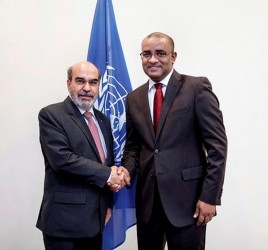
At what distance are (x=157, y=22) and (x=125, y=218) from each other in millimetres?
1698

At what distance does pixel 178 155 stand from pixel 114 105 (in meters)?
0.80

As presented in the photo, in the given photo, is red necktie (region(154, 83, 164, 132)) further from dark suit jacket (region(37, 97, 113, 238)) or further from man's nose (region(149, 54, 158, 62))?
dark suit jacket (region(37, 97, 113, 238))

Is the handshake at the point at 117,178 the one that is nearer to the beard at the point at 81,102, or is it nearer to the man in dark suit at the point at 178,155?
the man in dark suit at the point at 178,155

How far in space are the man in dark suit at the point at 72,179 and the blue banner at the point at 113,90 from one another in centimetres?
45

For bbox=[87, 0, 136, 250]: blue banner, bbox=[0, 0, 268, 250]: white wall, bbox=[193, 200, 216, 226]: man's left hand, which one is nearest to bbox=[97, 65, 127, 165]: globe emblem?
bbox=[87, 0, 136, 250]: blue banner

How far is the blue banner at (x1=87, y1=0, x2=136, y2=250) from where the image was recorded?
2.22 m

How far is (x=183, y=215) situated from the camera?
1643 millimetres

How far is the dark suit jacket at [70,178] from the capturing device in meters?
1.60

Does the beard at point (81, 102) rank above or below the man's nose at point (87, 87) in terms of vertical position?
below

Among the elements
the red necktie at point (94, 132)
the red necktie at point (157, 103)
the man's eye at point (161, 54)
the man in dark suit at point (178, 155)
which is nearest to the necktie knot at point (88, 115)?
the red necktie at point (94, 132)

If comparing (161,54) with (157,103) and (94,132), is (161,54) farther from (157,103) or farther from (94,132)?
(94,132)

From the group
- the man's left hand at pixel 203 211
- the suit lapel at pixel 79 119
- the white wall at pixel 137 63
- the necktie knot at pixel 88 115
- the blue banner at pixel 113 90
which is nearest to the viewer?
the man's left hand at pixel 203 211
